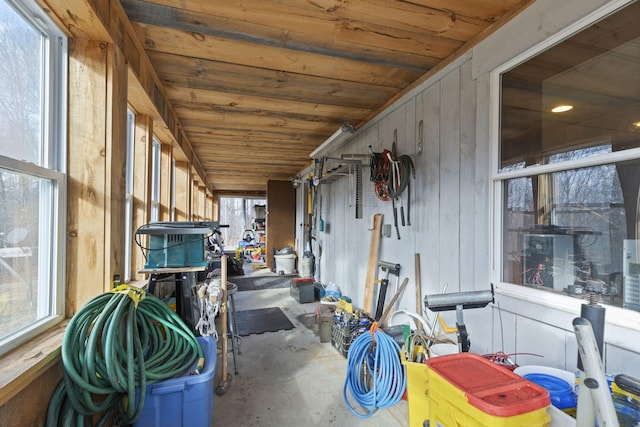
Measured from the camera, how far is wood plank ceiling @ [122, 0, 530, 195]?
1.74 m

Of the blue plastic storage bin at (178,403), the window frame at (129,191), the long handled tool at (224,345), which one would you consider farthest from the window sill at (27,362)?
the window frame at (129,191)

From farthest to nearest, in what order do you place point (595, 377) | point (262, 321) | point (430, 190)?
point (262, 321) → point (430, 190) → point (595, 377)

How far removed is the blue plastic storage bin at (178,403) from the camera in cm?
145

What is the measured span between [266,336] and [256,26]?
2973 mm

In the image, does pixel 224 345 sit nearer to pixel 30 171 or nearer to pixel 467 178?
pixel 30 171

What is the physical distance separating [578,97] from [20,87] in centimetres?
264

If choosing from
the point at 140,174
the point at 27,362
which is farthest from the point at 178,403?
the point at 140,174

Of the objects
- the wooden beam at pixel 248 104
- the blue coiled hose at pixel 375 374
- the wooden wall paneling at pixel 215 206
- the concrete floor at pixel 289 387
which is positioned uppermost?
the wooden beam at pixel 248 104

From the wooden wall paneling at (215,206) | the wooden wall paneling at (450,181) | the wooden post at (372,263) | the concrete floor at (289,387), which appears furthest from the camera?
the wooden wall paneling at (215,206)

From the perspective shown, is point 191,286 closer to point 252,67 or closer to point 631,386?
point 252,67

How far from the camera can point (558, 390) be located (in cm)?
121

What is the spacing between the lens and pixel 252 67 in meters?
2.41

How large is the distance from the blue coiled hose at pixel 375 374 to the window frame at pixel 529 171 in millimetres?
847

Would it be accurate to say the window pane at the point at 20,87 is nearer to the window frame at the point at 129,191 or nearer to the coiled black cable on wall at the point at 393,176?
the window frame at the point at 129,191
